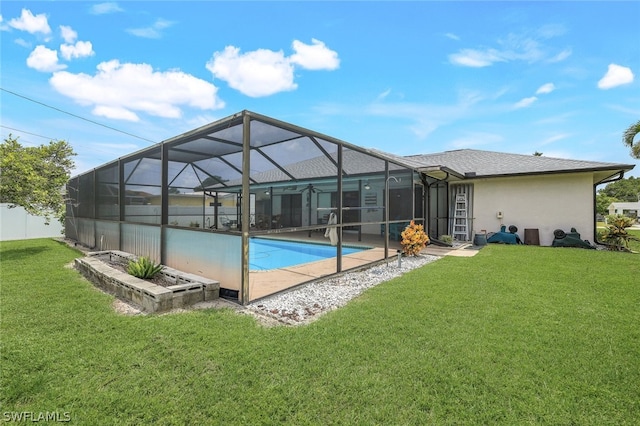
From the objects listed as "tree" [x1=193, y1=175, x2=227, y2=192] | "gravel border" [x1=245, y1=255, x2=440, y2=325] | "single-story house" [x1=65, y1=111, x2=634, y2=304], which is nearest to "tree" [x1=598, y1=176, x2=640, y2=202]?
"single-story house" [x1=65, y1=111, x2=634, y2=304]

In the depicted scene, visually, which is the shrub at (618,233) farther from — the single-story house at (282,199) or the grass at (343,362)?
the grass at (343,362)

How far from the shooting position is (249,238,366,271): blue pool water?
27.2 ft

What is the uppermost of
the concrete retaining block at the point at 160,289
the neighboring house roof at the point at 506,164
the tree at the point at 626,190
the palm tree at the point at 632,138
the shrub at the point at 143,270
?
the tree at the point at 626,190

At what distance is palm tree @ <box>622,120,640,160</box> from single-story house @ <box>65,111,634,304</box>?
1.80m

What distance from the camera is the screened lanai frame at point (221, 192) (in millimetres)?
4387

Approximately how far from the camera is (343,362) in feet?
8.35

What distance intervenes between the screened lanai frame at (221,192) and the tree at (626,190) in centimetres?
6509

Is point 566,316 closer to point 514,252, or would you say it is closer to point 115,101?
point 514,252

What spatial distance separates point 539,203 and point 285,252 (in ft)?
31.8

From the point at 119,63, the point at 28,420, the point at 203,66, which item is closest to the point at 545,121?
the point at 203,66

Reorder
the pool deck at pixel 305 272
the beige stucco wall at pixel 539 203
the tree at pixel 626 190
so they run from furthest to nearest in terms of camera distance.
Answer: the tree at pixel 626 190
the beige stucco wall at pixel 539 203
the pool deck at pixel 305 272

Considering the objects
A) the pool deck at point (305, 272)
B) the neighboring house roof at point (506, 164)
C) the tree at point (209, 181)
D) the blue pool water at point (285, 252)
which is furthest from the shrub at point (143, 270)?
the neighboring house roof at point (506, 164)

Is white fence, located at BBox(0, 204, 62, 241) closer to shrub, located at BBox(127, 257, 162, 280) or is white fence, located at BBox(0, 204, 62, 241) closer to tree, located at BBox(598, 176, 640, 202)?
shrub, located at BBox(127, 257, 162, 280)

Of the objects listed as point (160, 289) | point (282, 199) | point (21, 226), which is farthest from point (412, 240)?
point (21, 226)
